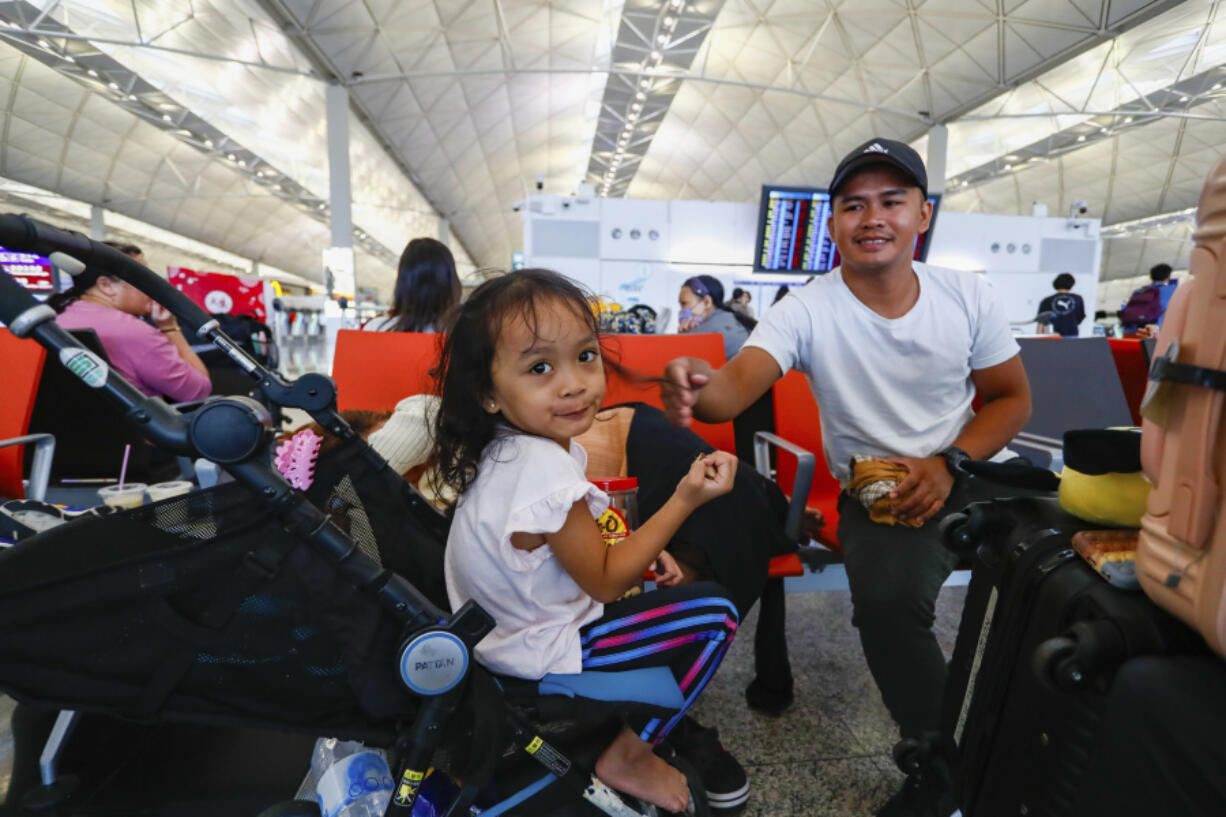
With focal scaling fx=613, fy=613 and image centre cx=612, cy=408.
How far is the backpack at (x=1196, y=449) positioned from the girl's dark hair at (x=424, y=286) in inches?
93.2

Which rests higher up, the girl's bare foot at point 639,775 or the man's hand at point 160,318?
the man's hand at point 160,318

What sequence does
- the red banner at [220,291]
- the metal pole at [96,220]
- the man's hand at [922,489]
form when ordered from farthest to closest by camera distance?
the metal pole at [96,220]
the red banner at [220,291]
the man's hand at [922,489]

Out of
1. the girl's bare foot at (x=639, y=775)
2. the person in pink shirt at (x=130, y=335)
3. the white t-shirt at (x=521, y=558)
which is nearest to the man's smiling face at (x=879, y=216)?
the white t-shirt at (x=521, y=558)

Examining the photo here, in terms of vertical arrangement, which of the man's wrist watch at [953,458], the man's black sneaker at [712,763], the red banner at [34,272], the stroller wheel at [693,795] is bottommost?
the man's black sneaker at [712,763]

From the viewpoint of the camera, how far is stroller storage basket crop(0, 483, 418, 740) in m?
0.76

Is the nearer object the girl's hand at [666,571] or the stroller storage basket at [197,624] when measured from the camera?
the stroller storage basket at [197,624]

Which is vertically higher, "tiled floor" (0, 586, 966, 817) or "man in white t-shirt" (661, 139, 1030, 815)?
"man in white t-shirt" (661, 139, 1030, 815)

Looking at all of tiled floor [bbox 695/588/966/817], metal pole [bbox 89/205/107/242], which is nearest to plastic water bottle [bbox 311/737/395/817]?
tiled floor [bbox 695/588/966/817]

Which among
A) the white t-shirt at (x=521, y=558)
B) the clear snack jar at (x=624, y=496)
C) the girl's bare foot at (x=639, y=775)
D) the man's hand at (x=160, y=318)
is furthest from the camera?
the man's hand at (x=160, y=318)

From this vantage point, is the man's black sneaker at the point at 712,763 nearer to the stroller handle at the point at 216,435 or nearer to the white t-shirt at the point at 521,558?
the white t-shirt at the point at 521,558

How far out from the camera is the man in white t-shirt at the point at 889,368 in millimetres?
1443

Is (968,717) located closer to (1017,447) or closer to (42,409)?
(1017,447)

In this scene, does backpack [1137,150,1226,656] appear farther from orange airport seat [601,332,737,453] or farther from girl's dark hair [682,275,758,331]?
girl's dark hair [682,275,758,331]

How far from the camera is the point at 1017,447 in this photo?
2297 mm
